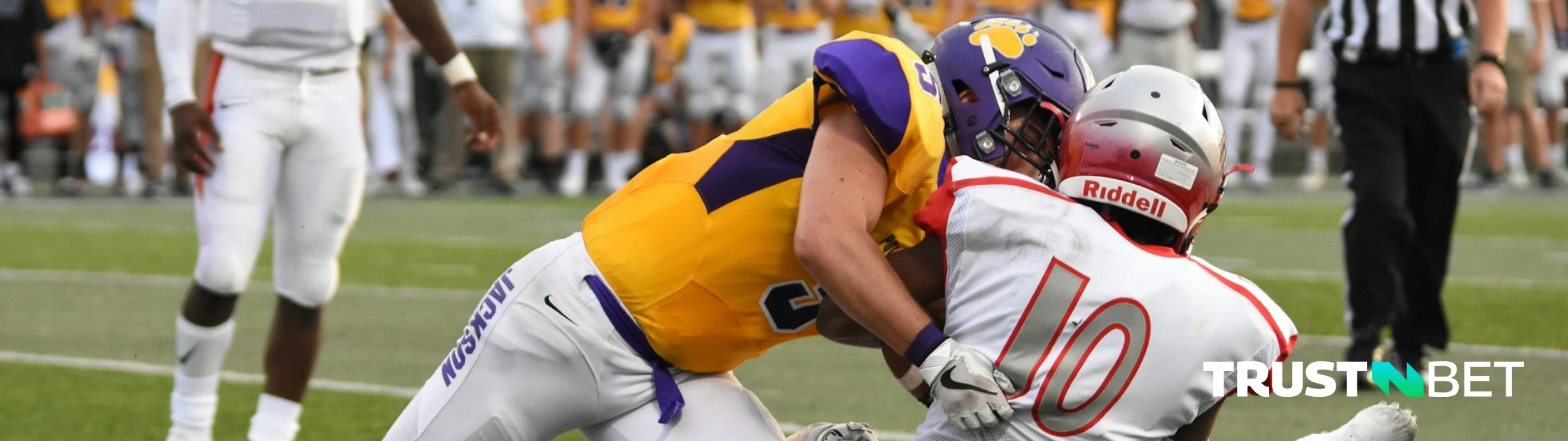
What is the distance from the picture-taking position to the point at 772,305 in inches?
118

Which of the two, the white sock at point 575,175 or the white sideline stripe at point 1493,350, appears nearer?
the white sideline stripe at point 1493,350

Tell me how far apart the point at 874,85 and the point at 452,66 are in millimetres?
2103

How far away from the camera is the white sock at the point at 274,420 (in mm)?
4320

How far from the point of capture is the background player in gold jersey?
2807 millimetres

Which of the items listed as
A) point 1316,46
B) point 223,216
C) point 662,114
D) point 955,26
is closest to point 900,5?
point 662,114

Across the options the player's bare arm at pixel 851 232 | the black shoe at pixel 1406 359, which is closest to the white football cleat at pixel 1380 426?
the player's bare arm at pixel 851 232

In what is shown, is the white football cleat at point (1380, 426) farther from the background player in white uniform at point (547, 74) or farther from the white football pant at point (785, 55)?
the white football pant at point (785, 55)

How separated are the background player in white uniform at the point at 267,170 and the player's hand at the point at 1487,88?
9.85 ft

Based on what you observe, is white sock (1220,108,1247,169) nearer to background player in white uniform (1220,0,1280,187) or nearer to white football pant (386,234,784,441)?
background player in white uniform (1220,0,1280,187)

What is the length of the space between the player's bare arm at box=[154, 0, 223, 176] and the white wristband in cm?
59

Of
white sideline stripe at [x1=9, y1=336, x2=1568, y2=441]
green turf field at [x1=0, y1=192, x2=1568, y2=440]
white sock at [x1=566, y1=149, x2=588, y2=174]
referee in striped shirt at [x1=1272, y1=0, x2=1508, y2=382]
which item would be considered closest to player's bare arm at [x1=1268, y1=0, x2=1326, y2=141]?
referee in striped shirt at [x1=1272, y1=0, x2=1508, y2=382]

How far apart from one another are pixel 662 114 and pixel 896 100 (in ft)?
39.9

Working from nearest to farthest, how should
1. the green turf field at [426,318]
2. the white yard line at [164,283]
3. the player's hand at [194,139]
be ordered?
the player's hand at [194,139] < the green turf field at [426,318] < the white yard line at [164,283]

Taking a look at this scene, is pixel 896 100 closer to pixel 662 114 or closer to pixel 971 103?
pixel 971 103
